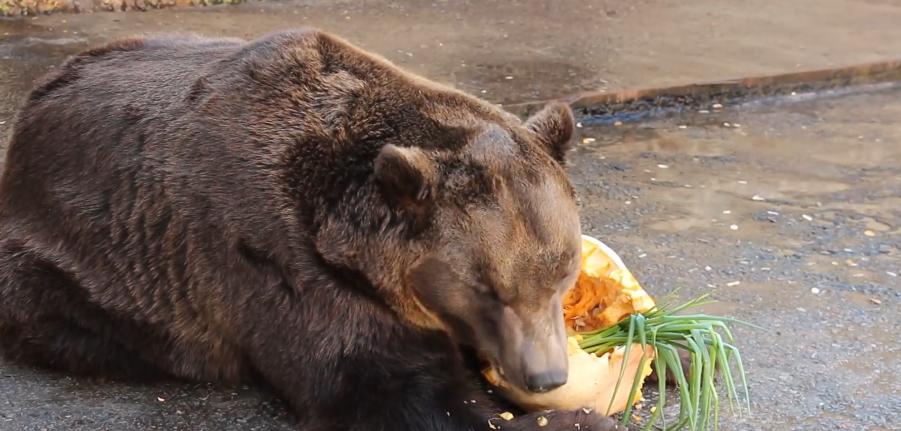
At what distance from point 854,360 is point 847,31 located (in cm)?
604

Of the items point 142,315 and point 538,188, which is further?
point 142,315

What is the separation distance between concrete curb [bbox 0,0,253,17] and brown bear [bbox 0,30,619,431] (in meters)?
5.47

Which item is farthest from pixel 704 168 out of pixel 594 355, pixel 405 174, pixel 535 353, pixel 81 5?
pixel 81 5

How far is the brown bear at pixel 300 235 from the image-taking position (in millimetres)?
2590

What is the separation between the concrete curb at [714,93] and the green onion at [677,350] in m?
3.21

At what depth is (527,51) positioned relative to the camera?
25.4 feet

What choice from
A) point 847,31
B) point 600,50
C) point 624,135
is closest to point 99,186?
point 624,135

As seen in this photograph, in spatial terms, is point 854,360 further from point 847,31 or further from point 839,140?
point 847,31

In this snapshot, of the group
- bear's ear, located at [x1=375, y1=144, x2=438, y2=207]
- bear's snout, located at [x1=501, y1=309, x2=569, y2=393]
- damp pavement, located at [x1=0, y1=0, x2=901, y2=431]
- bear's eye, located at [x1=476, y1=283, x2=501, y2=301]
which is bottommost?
damp pavement, located at [x1=0, y1=0, x2=901, y2=431]

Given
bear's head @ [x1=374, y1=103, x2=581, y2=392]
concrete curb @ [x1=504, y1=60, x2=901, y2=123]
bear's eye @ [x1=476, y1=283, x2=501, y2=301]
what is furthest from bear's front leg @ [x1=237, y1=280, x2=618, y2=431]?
concrete curb @ [x1=504, y1=60, x2=901, y2=123]

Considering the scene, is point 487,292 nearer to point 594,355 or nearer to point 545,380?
point 545,380

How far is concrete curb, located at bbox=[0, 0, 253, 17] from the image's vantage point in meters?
8.24

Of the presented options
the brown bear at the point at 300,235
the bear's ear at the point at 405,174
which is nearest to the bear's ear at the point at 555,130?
the brown bear at the point at 300,235

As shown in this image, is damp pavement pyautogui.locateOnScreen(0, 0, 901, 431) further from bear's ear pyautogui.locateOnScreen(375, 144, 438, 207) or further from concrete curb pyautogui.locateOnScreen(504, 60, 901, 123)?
bear's ear pyautogui.locateOnScreen(375, 144, 438, 207)
